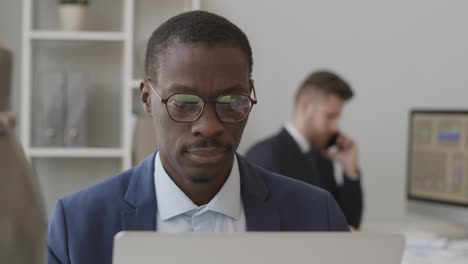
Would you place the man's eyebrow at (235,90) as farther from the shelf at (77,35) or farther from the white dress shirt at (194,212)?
the shelf at (77,35)

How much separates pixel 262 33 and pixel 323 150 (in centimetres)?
64

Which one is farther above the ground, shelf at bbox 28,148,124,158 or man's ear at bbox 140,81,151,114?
man's ear at bbox 140,81,151,114

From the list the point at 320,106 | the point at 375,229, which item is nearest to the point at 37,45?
the point at 320,106

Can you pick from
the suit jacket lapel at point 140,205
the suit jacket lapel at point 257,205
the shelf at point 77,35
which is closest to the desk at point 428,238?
the shelf at point 77,35

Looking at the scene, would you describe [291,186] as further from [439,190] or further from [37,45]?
[37,45]

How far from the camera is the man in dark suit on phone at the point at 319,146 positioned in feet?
10.9

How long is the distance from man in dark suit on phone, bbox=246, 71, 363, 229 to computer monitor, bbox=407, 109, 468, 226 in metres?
0.28

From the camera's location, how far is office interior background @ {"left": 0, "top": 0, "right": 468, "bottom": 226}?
4012mm

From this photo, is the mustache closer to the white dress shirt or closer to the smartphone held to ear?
the white dress shirt

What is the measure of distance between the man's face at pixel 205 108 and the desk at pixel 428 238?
6.13ft

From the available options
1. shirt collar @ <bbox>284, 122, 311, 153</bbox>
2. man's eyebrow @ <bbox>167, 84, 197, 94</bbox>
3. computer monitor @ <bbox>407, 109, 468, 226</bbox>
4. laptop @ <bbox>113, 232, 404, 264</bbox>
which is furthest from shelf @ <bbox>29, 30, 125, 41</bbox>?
laptop @ <bbox>113, 232, 404, 264</bbox>

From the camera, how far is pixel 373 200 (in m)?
4.19

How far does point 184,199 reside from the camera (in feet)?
4.17

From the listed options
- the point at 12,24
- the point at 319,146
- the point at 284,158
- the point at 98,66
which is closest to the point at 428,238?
the point at 319,146
